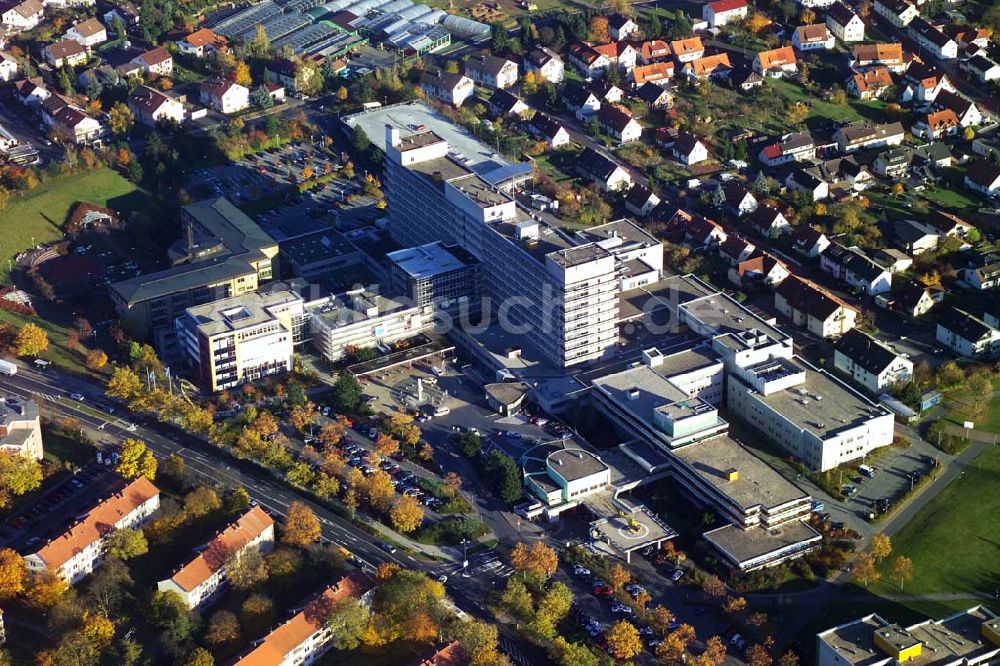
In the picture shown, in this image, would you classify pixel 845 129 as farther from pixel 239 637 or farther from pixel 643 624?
pixel 239 637

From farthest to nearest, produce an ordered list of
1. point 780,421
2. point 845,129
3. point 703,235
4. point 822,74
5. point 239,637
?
point 822,74, point 845,129, point 703,235, point 780,421, point 239,637

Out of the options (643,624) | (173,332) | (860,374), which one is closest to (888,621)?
(643,624)

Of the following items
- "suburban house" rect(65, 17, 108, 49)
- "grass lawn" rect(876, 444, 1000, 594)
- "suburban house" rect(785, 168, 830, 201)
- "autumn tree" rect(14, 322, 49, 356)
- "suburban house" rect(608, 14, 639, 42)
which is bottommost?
"grass lawn" rect(876, 444, 1000, 594)

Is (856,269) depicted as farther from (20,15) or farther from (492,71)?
(20,15)

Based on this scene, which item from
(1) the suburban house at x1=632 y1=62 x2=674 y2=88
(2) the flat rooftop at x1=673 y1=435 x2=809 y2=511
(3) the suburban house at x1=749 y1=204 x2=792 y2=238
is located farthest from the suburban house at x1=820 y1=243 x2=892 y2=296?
(1) the suburban house at x1=632 y1=62 x2=674 y2=88

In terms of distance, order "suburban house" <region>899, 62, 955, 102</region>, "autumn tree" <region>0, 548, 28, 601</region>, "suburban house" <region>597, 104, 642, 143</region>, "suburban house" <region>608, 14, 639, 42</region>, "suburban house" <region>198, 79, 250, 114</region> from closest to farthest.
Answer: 1. "autumn tree" <region>0, 548, 28, 601</region>
2. "suburban house" <region>597, 104, 642, 143</region>
3. "suburban house" <region>198, 79, 250, 114</region>
4. "suburban house" <region>899, 62, 955, 102</region>
5. "suburban house" <region>608, 14, 639, 42</region>

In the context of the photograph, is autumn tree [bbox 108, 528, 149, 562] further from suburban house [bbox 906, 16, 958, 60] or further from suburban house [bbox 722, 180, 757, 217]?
suburban house [bbox 906, 16, 958, 60]

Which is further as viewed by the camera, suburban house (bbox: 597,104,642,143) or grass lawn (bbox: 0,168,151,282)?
suburban house (bbox: 597,104,642,143)

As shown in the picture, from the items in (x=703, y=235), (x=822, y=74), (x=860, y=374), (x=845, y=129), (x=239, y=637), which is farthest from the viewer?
(x=822, y=74)
